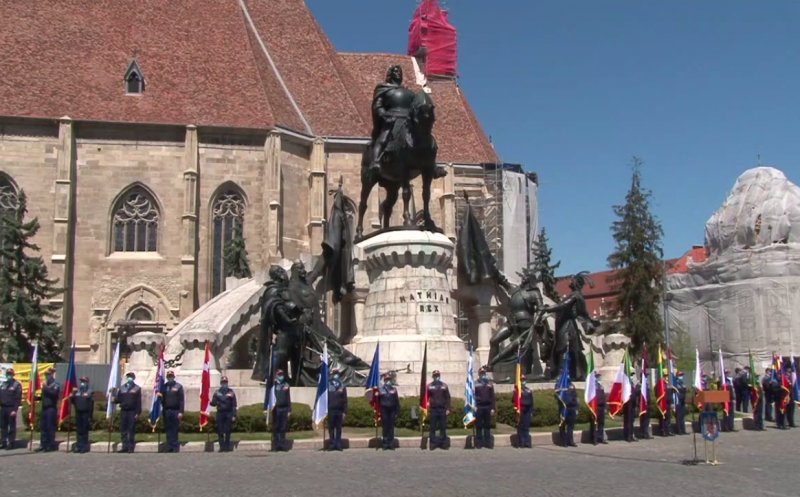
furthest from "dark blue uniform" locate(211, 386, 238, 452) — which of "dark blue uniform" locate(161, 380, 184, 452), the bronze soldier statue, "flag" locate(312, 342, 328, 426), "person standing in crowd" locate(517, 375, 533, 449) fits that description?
Answer: the bronze soldier statue

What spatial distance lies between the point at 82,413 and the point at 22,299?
62.3ft

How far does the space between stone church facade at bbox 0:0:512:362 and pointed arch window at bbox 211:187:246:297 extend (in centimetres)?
6

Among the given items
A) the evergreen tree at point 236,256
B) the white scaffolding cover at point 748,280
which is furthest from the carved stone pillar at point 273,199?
the white scaffolding cover at point 748,280

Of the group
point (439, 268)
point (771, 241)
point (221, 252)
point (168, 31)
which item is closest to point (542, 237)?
point (771, 241)

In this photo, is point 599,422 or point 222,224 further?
point 222,224

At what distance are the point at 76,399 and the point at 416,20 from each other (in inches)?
2089

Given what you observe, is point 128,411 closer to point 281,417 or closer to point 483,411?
point 281,417

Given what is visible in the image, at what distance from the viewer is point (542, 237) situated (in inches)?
1740

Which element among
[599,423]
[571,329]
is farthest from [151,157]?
[599,423]

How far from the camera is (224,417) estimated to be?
12.6 m

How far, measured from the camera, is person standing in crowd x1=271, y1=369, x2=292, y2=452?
12.4 meters

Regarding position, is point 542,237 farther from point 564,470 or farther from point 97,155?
point 564,470

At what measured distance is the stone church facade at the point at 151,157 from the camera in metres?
35.4

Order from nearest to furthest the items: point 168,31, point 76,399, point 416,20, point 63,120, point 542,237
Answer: point 76,399 < point 63,120 < point 168,31 < point 542,237 < point 416,20
